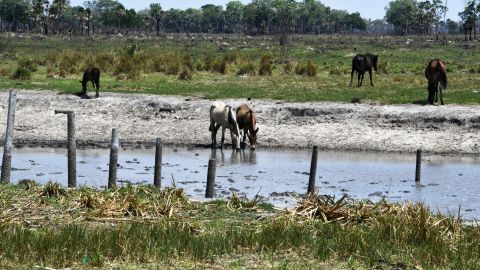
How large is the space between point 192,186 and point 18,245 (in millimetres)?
9950

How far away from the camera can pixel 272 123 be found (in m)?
30.2

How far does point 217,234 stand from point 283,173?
11.1 m

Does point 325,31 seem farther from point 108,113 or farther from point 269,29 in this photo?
point 108,113

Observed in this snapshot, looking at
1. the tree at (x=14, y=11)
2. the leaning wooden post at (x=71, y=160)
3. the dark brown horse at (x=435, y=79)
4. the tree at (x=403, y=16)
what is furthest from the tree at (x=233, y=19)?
the leaning wooden post at (x=71, y=160)

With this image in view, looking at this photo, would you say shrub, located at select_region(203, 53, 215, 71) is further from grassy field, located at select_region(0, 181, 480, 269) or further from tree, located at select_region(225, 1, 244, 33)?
tree, located at select_region(225, 1, 244, 33)

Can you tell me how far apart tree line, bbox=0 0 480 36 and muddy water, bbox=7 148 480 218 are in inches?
2703

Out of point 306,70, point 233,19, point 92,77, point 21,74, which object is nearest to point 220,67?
point 306,70

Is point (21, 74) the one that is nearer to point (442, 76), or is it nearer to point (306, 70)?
point (306, 70)

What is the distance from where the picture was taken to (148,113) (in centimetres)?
3139

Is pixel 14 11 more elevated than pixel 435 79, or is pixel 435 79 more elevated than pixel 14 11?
pixel 14 11

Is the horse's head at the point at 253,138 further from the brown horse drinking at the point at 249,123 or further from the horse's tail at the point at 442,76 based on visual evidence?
the horse's tail at the point at 442,76

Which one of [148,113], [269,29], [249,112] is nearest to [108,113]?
[148,113]

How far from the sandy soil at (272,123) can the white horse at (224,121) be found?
1393 millimetres

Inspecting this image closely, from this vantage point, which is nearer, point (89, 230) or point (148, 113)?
point (89, 230)
